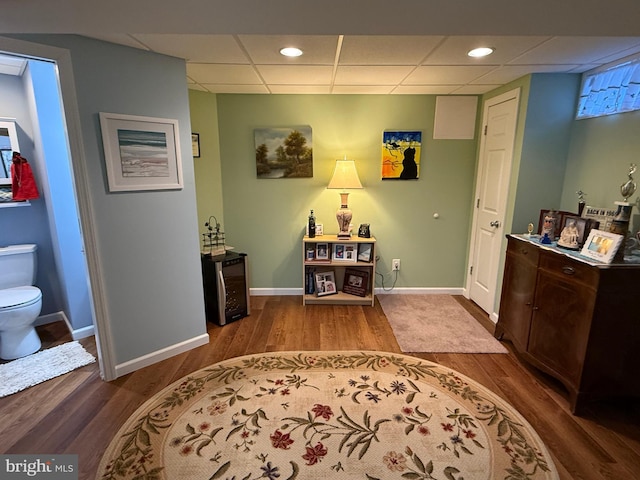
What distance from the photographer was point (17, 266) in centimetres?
267

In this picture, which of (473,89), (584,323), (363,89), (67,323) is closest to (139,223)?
(67,323)

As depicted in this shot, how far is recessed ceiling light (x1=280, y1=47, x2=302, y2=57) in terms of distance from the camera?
2070 mm

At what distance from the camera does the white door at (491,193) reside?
9.51 ft

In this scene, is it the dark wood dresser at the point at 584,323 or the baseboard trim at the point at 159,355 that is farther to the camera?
the baseboard trim at the point at 159,355

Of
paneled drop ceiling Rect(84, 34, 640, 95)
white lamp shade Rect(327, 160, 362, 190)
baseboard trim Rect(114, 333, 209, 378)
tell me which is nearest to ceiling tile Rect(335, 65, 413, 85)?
paneled drop ceiling Rect(84, 34, 640, 95)

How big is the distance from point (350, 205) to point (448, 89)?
1.47m

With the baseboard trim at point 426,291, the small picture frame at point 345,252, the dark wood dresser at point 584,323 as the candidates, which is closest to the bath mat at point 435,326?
the baseboard trim at point 426,291

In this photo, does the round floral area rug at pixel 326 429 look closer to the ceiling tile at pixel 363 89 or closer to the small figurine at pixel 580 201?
the small figurine at pixel 580 201

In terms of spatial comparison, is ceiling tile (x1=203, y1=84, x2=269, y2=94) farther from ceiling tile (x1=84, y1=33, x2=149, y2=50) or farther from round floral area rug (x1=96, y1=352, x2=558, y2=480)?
round floral area rug (x1=96, y1=352, x2=558, y2=480)

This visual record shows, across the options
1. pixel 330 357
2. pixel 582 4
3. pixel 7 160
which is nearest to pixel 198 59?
pixel 7 160

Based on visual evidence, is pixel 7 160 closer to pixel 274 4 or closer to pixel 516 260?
pixel 274 4

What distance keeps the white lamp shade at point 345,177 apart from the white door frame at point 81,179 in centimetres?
206

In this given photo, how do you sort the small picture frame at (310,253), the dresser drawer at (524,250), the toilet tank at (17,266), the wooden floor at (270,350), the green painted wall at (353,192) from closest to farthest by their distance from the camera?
the wooden floor at (270,350), the dresser drawer at (524,250), the toilet tank at (17,266), the green painted wall at (353,192), the small picture frame at (310,253)

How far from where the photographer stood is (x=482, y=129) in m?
3.31
